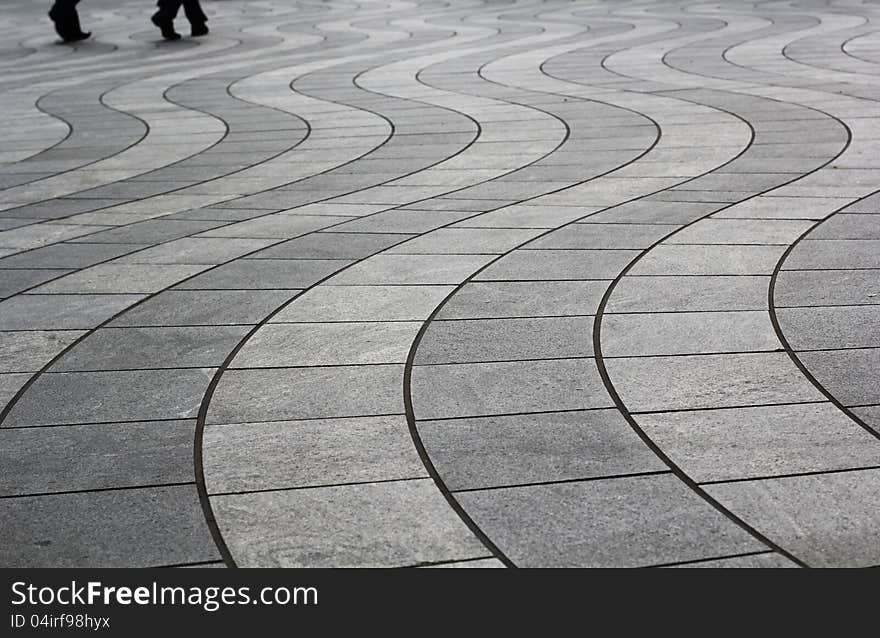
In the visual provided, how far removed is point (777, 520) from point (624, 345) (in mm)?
1585

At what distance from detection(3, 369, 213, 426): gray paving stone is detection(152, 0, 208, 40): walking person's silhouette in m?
16.7

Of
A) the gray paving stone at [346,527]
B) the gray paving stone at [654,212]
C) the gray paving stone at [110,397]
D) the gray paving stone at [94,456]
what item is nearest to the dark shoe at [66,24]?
the gray paving stone at [654,212]

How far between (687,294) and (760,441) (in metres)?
1.70

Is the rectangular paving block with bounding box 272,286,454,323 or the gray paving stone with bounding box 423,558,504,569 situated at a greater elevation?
the gray paving stone with bounding box 423,558,504,569

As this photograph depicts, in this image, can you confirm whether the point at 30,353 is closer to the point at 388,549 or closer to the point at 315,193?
the point at 388,549

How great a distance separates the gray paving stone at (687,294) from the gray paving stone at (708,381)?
2.18ft

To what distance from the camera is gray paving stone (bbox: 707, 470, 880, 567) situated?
337cm

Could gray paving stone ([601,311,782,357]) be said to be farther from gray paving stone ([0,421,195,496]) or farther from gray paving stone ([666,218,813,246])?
gray paving stone ([0,421,195,496])

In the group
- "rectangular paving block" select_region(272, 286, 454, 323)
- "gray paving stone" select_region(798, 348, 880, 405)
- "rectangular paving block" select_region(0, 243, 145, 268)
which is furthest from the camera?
"rectangular paving block" select_region(0, 243, 145, 268)

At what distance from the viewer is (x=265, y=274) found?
6332 mm

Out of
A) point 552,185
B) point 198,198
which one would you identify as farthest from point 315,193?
point 552,185

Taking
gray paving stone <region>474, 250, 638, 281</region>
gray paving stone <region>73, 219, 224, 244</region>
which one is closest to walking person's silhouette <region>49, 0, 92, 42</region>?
gray paving stone <region>73, 219, 224, 244</region>

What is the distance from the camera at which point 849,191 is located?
759 centimetres

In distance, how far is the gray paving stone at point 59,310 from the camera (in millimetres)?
5629
